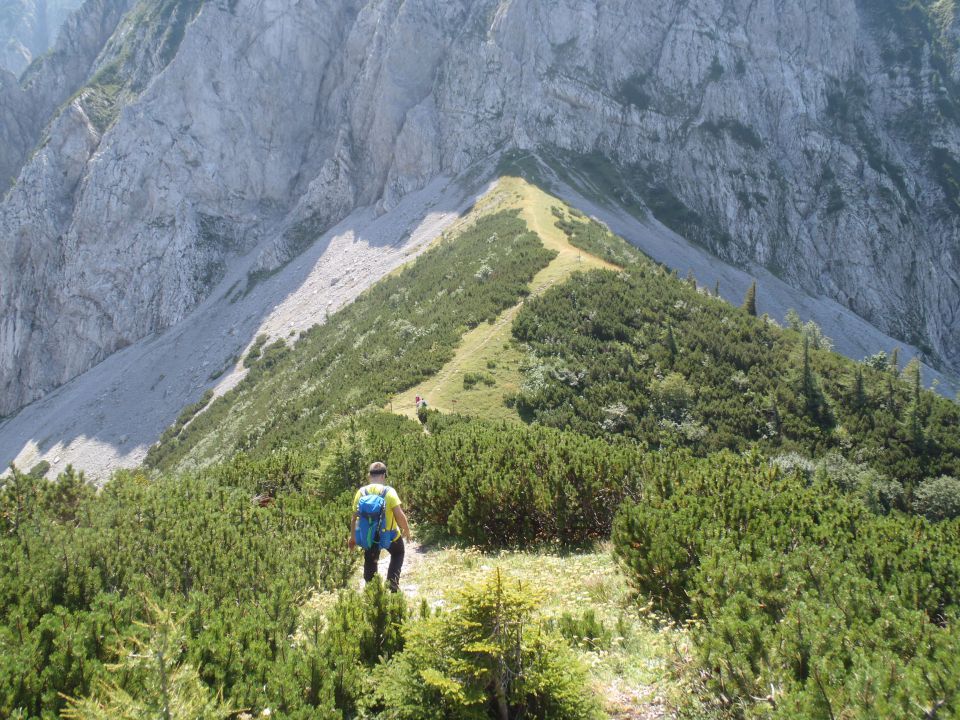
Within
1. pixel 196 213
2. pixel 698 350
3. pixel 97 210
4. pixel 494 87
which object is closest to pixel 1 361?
pixel 97 210

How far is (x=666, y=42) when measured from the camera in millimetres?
86000

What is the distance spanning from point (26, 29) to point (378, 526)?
255218 mm

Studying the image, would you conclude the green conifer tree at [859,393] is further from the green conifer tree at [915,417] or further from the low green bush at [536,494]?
the low green bush at [536,494]

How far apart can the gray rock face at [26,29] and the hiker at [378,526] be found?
23489 cm

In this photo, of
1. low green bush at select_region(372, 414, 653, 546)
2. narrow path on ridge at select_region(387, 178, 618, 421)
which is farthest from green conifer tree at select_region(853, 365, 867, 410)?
low green bush at select_region(372, 414, 653, 546)

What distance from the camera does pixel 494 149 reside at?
79.4 m

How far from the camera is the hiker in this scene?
7930 millimetres

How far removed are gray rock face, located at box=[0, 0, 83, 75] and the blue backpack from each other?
23502 cm

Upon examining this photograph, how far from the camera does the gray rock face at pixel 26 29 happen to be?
597 ft

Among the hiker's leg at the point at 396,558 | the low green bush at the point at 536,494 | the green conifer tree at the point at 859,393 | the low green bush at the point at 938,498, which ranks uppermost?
the hiker's leg at the point at 396,558

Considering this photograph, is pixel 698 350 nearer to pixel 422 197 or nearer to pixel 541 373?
pixel 541 373

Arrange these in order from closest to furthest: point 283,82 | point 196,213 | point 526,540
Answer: point 526,540 → point 196,213 → point 283,82

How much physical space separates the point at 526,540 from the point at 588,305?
85.3ft

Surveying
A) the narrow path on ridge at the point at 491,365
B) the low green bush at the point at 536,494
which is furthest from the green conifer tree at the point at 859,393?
the low green bush at the point at 536,494
